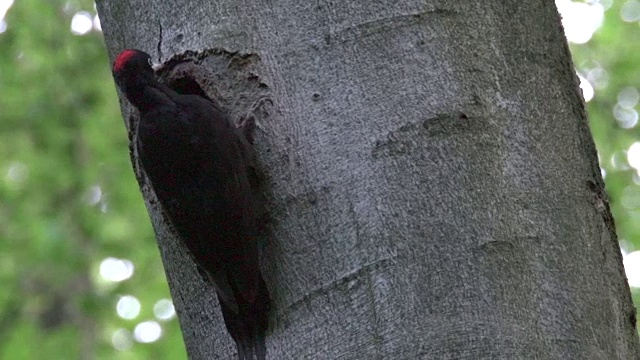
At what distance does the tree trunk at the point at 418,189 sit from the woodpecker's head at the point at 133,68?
2.1 inches

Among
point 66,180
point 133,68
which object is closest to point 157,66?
point 133,68

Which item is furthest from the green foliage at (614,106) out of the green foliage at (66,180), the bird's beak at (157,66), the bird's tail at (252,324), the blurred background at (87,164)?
the bird's tail at (252,324)

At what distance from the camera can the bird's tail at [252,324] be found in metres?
1.50

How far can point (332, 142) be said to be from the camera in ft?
5.06

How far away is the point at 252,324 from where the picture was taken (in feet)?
4.94

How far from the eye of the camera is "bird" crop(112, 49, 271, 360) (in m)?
1.52

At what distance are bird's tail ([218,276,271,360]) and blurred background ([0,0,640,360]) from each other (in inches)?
150

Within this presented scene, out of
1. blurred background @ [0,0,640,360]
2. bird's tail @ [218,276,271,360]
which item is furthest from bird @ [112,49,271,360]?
blurred background @ [0,0,640,360]

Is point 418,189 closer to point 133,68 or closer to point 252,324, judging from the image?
point 252,324

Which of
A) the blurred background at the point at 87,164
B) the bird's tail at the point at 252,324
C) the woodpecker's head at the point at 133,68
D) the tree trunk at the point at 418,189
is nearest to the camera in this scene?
the tree trunk at the point at 418,189

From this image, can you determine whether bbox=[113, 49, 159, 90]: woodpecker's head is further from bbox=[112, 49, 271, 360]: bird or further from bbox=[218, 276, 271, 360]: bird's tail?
bbox=[218, 276, 271, 360]: bird's tail

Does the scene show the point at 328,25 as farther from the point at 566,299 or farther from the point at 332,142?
the point at 566,299

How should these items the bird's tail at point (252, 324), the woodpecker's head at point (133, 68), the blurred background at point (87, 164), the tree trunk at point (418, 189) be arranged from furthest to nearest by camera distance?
the blurred background at point (87, 164) < the woodpecker's head at point (133, 68) < the bird's tail at point (252, 324) < the tree trunk at point (418, 189)

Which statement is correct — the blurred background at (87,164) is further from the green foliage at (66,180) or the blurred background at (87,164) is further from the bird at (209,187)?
the bird at (209,187)
